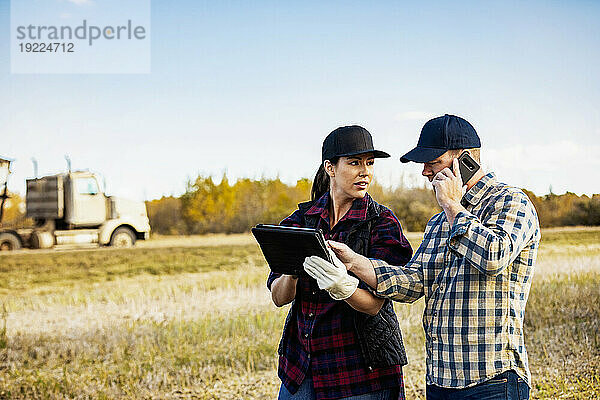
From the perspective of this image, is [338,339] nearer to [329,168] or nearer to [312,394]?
[312,394]

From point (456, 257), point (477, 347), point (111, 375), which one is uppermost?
point (456, 257)

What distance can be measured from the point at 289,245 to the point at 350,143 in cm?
53

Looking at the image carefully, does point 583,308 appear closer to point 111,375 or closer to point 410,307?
point 410,307

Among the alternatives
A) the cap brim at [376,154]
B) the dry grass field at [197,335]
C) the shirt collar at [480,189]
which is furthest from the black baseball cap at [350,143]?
the dry grass field at [197,335]

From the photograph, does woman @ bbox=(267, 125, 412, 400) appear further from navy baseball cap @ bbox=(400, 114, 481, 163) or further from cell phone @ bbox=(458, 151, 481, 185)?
cell phone @ bbox=(458, 151, 481, 185)

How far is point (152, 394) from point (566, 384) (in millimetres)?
3484

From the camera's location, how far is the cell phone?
83.1 inches

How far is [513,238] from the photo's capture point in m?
1.92

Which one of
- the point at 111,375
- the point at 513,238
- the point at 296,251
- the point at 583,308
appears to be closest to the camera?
the point at 513,238

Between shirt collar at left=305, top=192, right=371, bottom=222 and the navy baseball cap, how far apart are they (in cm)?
37

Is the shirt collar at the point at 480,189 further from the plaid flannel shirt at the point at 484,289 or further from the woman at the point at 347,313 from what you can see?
the woman at the point at 347,313

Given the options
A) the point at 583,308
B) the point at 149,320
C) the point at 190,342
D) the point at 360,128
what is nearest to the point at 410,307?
the point at 583,308

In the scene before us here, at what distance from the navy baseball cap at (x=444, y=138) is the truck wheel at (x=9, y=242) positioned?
48.8ft

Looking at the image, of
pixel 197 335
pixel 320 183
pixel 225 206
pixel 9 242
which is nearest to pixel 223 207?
pixel 225 206
